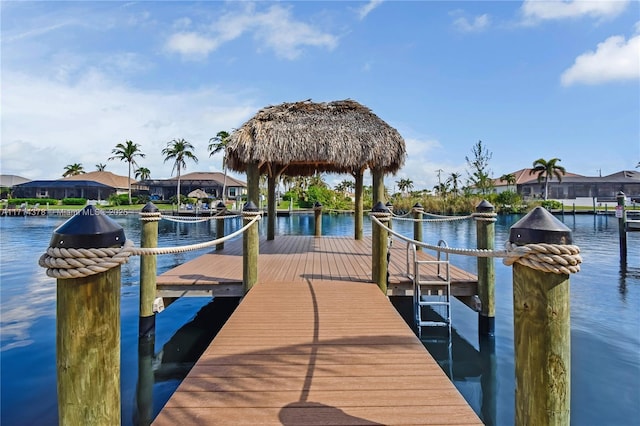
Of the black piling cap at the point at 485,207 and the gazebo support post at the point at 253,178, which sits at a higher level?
the gazebo support post at the point at 253,178

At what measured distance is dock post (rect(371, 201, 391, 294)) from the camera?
4.56m

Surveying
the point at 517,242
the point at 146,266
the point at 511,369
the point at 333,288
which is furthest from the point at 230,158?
the point at 517,242

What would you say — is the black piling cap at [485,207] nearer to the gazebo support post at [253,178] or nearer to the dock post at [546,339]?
the dock post at [546,339]

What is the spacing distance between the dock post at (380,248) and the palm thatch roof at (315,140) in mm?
3113

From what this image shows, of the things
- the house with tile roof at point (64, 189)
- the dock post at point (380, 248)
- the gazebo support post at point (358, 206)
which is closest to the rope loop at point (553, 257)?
the dock post at point (380, 248)

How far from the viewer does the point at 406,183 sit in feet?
222

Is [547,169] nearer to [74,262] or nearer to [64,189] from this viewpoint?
[74,262]

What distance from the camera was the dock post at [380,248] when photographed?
4.56 m

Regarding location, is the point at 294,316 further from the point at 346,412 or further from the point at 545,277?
the point at 545,277

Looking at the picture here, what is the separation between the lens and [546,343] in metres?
1.32

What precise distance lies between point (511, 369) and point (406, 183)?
6572 cm

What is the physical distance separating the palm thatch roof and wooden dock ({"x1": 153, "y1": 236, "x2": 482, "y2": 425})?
11.6 feet

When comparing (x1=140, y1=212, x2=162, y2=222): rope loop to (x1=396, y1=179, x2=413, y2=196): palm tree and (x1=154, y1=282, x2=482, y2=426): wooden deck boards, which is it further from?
(x1=396, y1=179, x2=413, y2=196): palm tree

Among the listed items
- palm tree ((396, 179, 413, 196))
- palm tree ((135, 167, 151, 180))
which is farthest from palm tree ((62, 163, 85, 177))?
palm tree ((396, 179, 413, 196))
